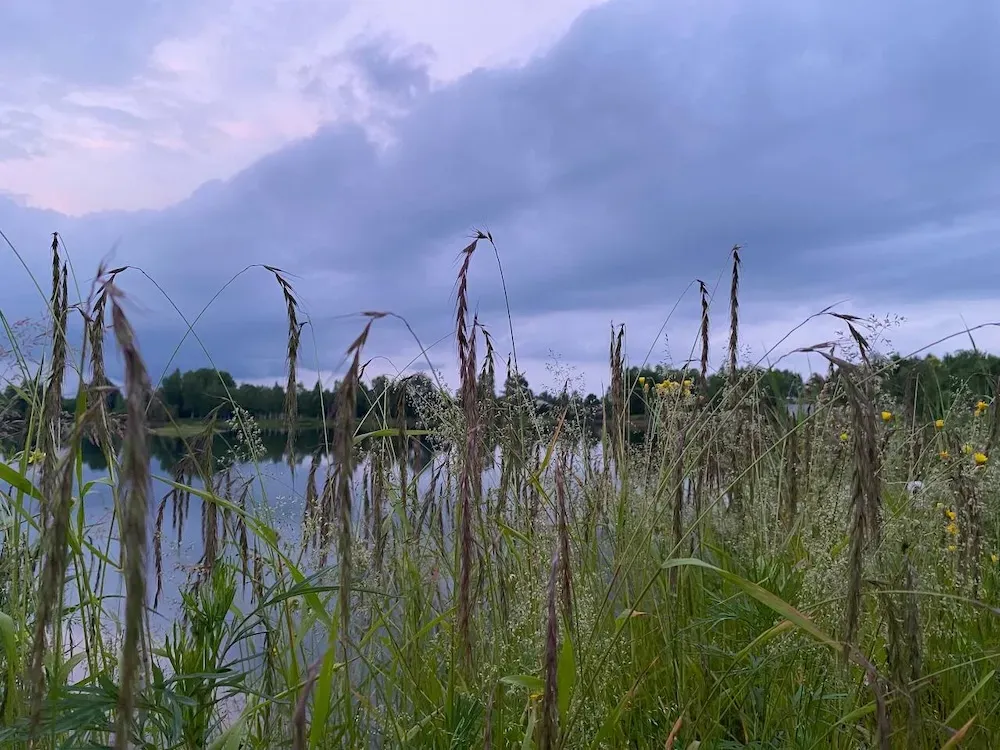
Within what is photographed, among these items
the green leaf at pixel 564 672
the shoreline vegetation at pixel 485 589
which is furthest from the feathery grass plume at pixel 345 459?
the green leaf at pixel 564 672

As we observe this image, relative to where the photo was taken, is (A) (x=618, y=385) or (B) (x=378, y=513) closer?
(B) (x=378, y=513)

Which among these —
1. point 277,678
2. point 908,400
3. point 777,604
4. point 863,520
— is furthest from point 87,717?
point 908,400

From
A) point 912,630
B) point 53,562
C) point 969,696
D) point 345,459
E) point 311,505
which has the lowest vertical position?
point 969,696

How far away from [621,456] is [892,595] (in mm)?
1080

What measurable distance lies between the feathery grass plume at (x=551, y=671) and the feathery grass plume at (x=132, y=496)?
1.49ft

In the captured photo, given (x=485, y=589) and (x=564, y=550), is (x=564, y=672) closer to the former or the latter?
(x=564, y=550)

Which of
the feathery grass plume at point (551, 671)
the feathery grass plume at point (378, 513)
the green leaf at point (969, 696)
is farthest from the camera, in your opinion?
the feathery grass plume at point (378, 513)

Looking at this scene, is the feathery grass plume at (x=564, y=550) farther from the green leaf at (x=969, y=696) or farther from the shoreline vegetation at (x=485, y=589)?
the green leaf at (x=969, y=696)

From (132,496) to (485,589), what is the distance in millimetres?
1360

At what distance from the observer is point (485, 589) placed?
185 cm

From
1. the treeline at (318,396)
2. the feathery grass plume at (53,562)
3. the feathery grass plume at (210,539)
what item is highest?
the treeline at (318,396)

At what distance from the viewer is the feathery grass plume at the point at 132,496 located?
57cm

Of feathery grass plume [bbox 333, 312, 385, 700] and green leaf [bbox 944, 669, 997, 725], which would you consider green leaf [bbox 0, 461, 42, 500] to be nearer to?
feathery grass plume [bbox 333, 312, 385, 700]

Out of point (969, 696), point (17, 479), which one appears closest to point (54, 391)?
point (17, 479)
